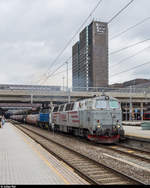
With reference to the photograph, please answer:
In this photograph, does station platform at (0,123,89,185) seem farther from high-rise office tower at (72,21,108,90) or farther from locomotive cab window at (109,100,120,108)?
high-rise office tower at (72,21,108,90)

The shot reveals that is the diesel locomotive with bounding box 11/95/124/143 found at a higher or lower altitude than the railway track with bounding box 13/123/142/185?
higher

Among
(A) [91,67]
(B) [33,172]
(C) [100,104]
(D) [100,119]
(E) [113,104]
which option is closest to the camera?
(B) [33,172]

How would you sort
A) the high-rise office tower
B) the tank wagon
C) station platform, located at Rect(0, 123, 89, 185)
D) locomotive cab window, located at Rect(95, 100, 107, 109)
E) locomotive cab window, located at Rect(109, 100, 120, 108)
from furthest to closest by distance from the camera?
the high-rise office tower → locomotive cab window, located at Rect(109, 100, 120, 108) → locomotive cab window, located at Rect(95, 100, 107, 109) → the tank wagon → station platform, located at Rect(0, 123, 89, 185)

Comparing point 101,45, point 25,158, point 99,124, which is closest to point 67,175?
point 25,158

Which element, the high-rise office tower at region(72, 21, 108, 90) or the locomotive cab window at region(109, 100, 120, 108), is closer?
the locomotive cab window at region(109, 100, 120, 108)

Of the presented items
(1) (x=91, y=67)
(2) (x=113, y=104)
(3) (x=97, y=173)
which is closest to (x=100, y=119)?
(2) (x=113, y=104)

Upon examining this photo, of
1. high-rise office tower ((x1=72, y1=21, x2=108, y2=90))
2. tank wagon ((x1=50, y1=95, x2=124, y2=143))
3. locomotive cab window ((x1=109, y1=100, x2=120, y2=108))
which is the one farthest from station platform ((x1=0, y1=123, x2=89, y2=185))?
high-rise office tower ((x1=72, y1=21, x2=108, y2=90))

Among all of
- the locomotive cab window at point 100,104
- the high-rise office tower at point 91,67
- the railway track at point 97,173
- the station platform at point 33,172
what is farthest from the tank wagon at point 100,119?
the high-rise office tower at point 91,67

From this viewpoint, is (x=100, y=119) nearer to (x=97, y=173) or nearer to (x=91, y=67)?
(x=97, y=173)

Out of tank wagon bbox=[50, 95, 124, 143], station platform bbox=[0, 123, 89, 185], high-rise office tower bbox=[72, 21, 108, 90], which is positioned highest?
high-rise office tower bbox=[72, 21, 108, 90]

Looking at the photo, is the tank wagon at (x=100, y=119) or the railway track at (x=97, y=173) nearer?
the railway track at (x=97, y=173)

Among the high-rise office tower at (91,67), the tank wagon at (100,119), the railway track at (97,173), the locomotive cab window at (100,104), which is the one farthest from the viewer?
the high-rise office tower at (91,67)

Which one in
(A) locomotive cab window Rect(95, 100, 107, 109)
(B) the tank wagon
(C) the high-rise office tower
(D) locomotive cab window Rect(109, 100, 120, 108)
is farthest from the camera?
(C) the high-rise office tower

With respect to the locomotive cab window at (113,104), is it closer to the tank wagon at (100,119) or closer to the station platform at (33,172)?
the tank wagon at (100,119)
